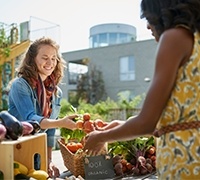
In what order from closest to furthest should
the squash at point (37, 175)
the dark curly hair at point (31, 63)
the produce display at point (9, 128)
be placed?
1. the produce display at point (9, 128)
2. the squash at point (37, 175)
3. the dark curly hair at point (31, 63)

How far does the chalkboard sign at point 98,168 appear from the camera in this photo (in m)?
1.61

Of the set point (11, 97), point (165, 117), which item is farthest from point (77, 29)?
point (165, 117)

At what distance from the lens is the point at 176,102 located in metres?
0.83

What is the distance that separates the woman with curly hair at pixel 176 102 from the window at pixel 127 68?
51.1 feet

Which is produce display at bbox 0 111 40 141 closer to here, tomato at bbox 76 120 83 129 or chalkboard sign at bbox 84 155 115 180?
tomato at bbox 76 120 83 129

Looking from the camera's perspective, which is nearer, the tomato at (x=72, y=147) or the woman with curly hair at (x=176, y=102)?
the woman with curly hair at (x=176, y=102)

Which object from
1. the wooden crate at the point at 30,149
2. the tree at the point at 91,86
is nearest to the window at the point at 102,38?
the tree at the point at 91,86

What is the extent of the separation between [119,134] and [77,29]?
41.8 ft

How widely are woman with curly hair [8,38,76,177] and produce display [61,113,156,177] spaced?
0.13 m

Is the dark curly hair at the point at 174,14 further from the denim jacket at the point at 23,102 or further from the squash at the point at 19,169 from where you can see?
the denim jacket at the point at 23,102

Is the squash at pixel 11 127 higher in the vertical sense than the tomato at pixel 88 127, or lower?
higher

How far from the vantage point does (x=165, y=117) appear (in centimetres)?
85

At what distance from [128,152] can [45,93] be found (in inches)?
22.8

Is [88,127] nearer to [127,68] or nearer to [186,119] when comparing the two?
[186,119]
